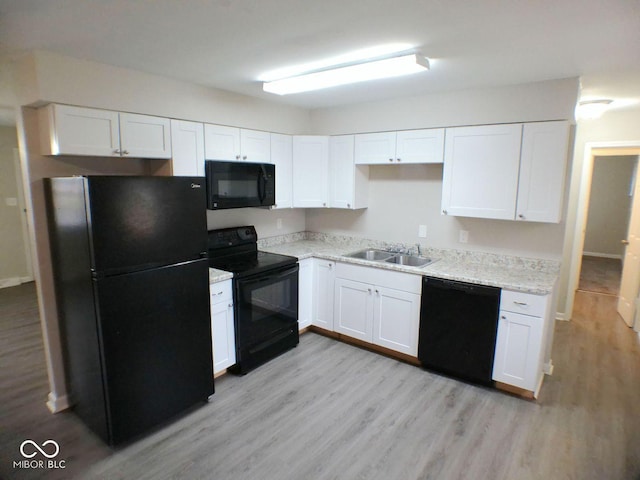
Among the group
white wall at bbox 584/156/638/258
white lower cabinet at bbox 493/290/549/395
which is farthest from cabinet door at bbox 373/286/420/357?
white wall at bbox 584/156/638/258

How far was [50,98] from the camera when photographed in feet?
7.63

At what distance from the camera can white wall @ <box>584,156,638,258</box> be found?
25.5 feet

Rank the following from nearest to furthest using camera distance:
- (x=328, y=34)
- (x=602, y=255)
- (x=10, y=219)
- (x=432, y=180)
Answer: (x=328, y=34)
(x=432, y=180)
(x=10, y=219)
(x=602, y=255)

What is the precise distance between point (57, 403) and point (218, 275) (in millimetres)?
1464

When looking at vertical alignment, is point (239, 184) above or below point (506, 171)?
below

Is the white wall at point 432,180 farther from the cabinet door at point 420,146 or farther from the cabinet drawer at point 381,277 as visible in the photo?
the cabinet drawer at point 381,277

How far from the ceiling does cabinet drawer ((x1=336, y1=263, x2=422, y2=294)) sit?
1.67 m

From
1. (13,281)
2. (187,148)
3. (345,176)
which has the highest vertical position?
(187,148)

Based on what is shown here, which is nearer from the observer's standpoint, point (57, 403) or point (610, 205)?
point (57, 403)

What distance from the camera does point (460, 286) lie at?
2982 mm

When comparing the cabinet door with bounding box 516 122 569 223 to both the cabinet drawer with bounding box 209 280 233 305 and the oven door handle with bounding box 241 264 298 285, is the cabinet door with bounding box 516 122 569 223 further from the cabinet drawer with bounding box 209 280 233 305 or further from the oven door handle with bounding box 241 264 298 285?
the cabinet drawer with bounding box 209 280 233 305

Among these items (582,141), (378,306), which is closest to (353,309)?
(378,306)

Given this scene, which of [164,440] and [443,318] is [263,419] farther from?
[443,318]

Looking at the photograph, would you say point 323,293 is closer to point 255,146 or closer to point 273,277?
point 273,277
